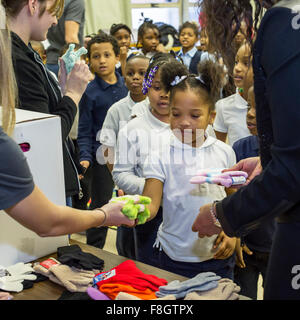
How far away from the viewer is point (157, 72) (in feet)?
6.90

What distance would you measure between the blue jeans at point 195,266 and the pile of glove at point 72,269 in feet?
1.24

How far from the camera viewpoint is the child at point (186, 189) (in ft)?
5.27

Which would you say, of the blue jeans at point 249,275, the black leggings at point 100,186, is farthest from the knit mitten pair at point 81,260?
the black leggings at point 100,186

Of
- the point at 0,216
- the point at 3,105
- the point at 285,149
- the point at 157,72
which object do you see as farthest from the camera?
the point at 157,72

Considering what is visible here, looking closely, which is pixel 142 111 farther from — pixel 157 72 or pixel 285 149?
pixel 285 149

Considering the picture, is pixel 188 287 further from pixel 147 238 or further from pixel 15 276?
pixel 147 238

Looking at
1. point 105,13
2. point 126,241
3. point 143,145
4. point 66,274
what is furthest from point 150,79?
point 105,13

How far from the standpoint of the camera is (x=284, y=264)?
0.92 m

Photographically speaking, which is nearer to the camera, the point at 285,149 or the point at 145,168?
the point at 285,149

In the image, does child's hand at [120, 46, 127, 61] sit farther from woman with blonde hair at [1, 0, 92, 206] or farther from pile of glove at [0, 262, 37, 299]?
pile of glove at [0, 262, 37, 299]

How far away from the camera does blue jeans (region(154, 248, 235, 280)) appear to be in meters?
1.61

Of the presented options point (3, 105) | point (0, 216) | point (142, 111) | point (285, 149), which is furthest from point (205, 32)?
point (142, 111)

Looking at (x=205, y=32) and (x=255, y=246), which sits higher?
(x=205, y=32)
